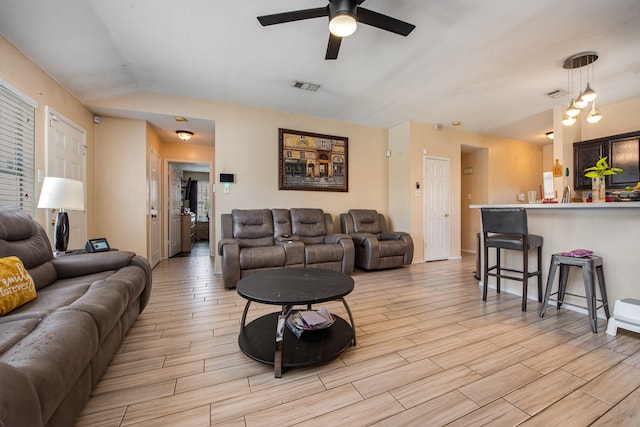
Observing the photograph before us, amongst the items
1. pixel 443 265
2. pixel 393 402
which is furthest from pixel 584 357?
pixel 443 265

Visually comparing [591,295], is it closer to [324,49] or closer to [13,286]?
[324,49]

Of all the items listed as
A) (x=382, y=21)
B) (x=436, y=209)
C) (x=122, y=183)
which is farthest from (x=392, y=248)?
(x=122, y=183)

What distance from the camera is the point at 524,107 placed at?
4168 millimetres

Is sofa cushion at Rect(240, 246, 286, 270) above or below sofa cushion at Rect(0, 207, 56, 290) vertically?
below

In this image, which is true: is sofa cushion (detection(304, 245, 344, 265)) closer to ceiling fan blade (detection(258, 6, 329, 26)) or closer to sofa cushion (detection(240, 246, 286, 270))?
sofa cushion (detection(240, 246, 286, 270))

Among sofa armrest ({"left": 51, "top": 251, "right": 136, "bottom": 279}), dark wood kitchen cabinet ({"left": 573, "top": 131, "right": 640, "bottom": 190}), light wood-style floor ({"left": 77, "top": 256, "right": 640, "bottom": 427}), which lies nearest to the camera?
light wood-style floor ({"left": 77, "top": 256, "right": 640, "bottom": 427})

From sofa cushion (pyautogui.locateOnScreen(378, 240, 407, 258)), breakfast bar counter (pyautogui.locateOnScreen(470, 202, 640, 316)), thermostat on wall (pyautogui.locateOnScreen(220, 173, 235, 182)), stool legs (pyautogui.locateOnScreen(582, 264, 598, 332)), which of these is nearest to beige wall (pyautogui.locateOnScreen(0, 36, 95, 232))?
thermostat on wall (pyautogui.locateOnScreen(220, 173, 235, 182))

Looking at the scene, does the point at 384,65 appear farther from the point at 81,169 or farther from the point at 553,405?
the point at 81,169

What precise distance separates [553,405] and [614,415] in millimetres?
237

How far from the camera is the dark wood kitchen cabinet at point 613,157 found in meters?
3.75

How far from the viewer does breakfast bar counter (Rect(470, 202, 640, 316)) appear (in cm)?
216

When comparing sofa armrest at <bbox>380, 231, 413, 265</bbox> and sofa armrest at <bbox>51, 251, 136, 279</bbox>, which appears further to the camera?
sofa armrest at <bbox>380, 231, 413, 265</bbox>

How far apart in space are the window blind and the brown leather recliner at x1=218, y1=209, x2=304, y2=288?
184 cm

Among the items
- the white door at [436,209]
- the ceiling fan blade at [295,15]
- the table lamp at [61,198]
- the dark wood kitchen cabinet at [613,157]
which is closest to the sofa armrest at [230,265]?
the table lamp at [61,198]
